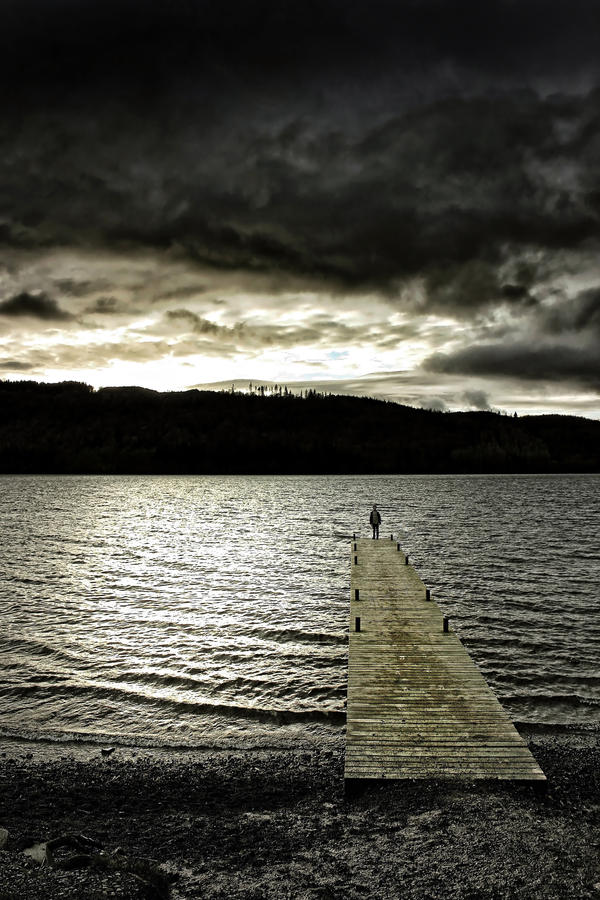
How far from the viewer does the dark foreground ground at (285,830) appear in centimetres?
776

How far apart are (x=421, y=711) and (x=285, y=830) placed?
4.34 metres

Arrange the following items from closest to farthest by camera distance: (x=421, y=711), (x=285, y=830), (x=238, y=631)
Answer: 1. (x=285, y=830)
2. (x=421, y=711)
3. (x=238, y=631)

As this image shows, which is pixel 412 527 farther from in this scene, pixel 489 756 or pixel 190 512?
pixel 489 756

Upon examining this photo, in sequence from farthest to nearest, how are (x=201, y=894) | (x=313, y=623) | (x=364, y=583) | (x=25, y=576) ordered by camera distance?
(x=25, y=576), (x=364, y=583), (x=313, y=623), (x=201, y=894)

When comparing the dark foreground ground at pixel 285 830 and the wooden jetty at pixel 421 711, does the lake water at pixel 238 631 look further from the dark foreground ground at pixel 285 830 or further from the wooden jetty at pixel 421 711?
the dark foreground ground at pixel 285 830

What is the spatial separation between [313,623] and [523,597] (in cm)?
1104

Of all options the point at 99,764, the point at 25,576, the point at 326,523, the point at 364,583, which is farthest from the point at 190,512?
the point at 99,764

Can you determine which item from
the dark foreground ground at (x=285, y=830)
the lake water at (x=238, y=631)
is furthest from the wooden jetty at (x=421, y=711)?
the lake water at (x=238, y=631)

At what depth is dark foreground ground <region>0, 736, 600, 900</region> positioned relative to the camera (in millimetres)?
7758

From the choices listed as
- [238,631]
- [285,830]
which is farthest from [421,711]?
[238,631]

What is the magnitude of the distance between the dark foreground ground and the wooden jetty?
0.44 metres

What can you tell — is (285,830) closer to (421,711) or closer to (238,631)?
(421,711)

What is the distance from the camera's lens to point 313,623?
22.4 metres

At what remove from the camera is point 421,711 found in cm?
1249
